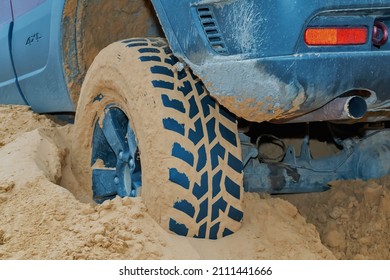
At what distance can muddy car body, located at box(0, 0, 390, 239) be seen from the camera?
8.14ft

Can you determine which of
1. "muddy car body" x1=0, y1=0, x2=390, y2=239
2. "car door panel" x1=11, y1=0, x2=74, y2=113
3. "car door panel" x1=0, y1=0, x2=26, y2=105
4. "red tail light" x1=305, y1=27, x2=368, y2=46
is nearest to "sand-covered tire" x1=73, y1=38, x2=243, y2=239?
"muddy car body" x1=0, y1=0, x2=390, y2=239

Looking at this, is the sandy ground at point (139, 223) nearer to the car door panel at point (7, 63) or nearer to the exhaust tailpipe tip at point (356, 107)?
the exhaust tailpipe tip at point (356, 107)

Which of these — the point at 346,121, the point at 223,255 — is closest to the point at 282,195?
the point at 346,121

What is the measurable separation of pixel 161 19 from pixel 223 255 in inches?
41.1

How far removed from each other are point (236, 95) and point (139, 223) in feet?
2.27

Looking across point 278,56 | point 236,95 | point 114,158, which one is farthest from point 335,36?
point 114,158

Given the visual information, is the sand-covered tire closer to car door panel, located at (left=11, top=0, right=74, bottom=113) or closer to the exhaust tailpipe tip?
the exhaust tailpipe tip

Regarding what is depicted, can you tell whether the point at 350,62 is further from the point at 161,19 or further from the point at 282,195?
the point at 282,195

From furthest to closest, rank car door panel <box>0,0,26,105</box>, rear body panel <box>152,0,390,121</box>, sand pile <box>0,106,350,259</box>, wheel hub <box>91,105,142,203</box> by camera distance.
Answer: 1. car door panel <box>0,0,26,105</box>
2. wheel hub <box>91,105,142,203</box>
3. sand pile <box>0,106,350,259</box>
4. rear body panel <box>152,0,390,121</box>

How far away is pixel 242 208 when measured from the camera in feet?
9.52

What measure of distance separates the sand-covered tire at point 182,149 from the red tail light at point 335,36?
0.60m

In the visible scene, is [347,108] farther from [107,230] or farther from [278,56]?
[107,230]

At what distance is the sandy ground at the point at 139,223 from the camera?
2.70 meters

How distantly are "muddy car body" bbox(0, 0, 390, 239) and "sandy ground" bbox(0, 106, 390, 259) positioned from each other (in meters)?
0.11
